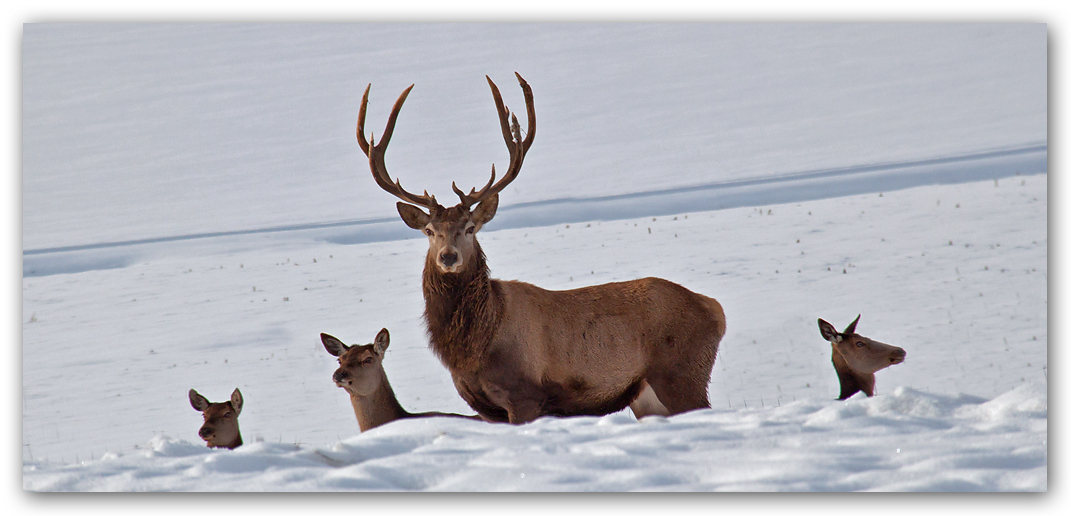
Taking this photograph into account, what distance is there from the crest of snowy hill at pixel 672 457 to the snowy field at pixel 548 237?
1 cm

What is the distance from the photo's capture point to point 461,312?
222 inches

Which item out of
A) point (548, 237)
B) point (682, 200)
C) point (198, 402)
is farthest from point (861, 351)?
point (682, 200)

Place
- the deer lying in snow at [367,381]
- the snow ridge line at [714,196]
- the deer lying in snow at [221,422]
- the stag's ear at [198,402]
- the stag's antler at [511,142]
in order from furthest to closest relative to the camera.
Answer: the snow ridge line at [714,196] < the stag's antler at [511,142] < the deer lying in snow at [367,381] < the stag's ear at [198,402] < the deer lying in snow at [221,422]

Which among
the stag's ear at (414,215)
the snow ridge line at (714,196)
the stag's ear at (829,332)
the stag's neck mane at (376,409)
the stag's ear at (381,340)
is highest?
the snow ridge line at (714,196)

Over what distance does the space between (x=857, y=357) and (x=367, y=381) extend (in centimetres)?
241

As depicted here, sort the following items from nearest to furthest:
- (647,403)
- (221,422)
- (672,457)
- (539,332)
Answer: (672,457)
(221,422)
(539,332)
(647,403)

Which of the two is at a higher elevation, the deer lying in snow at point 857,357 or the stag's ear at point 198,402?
the deer lying in snow at point 857,357

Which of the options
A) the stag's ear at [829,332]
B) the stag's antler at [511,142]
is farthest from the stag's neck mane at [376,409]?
the stag's ear at [829,332]

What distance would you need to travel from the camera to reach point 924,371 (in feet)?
22.1

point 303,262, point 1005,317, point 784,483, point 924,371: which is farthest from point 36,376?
point 1005,317

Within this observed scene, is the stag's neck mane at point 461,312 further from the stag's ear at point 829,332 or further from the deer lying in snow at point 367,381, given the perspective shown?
the stag's ear at point 829,332

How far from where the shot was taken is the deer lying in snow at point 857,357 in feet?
18.5

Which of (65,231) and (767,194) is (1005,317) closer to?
(767,194)

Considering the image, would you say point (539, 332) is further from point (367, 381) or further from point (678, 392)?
point (367, 381)
